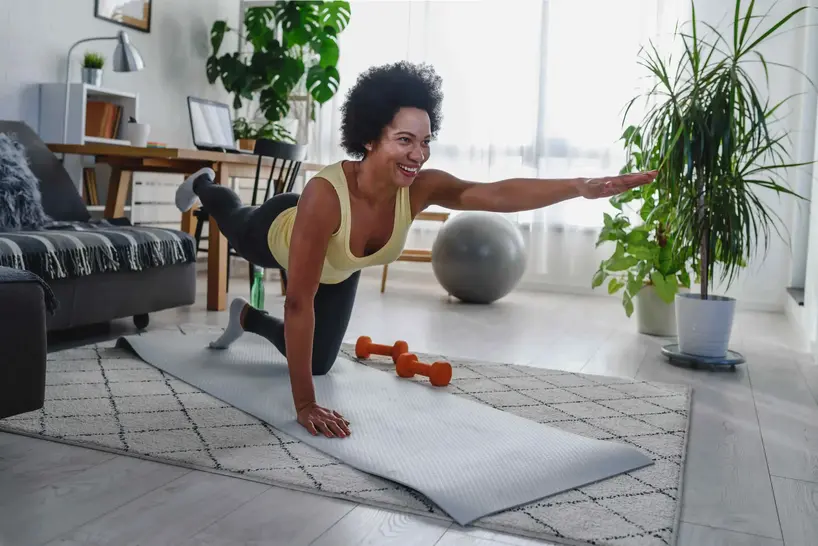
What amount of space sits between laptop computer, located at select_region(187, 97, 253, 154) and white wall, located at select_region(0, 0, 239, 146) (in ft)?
2.08

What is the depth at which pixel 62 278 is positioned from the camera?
9.08 ft

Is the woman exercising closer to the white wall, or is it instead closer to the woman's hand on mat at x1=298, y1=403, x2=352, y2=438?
the woman's hand on mat at x1=298, y1=403, x2=352, y2=438

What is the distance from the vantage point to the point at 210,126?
469 centimetres

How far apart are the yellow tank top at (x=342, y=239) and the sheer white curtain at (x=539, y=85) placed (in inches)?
124

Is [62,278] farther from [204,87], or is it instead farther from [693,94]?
[204,87]

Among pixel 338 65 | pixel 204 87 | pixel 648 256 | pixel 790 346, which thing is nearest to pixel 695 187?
pixel 648 256

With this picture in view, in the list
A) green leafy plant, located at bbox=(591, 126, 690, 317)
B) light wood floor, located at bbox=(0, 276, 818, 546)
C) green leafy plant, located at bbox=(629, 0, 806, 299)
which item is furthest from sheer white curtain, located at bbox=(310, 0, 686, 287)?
light wood floor, located at bbox=(0, 276, 818, 546)

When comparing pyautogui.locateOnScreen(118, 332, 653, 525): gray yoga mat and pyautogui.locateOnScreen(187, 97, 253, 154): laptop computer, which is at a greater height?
pyautogui.locateOnScreen(187, 97, 253, 154): laptop computer

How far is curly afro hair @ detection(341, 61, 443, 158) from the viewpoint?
1.94 meters

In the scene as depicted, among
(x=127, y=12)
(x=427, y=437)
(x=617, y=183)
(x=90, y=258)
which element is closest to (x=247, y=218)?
(x=90, y=258)

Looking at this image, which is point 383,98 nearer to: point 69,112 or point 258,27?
point 69,112

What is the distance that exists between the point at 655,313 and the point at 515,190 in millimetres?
1979

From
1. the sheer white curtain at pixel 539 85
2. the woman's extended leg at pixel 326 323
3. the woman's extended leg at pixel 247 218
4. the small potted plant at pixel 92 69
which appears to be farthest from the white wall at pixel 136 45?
the woman's extended leg at pixel 326 323

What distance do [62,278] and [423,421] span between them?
1.46 meters
